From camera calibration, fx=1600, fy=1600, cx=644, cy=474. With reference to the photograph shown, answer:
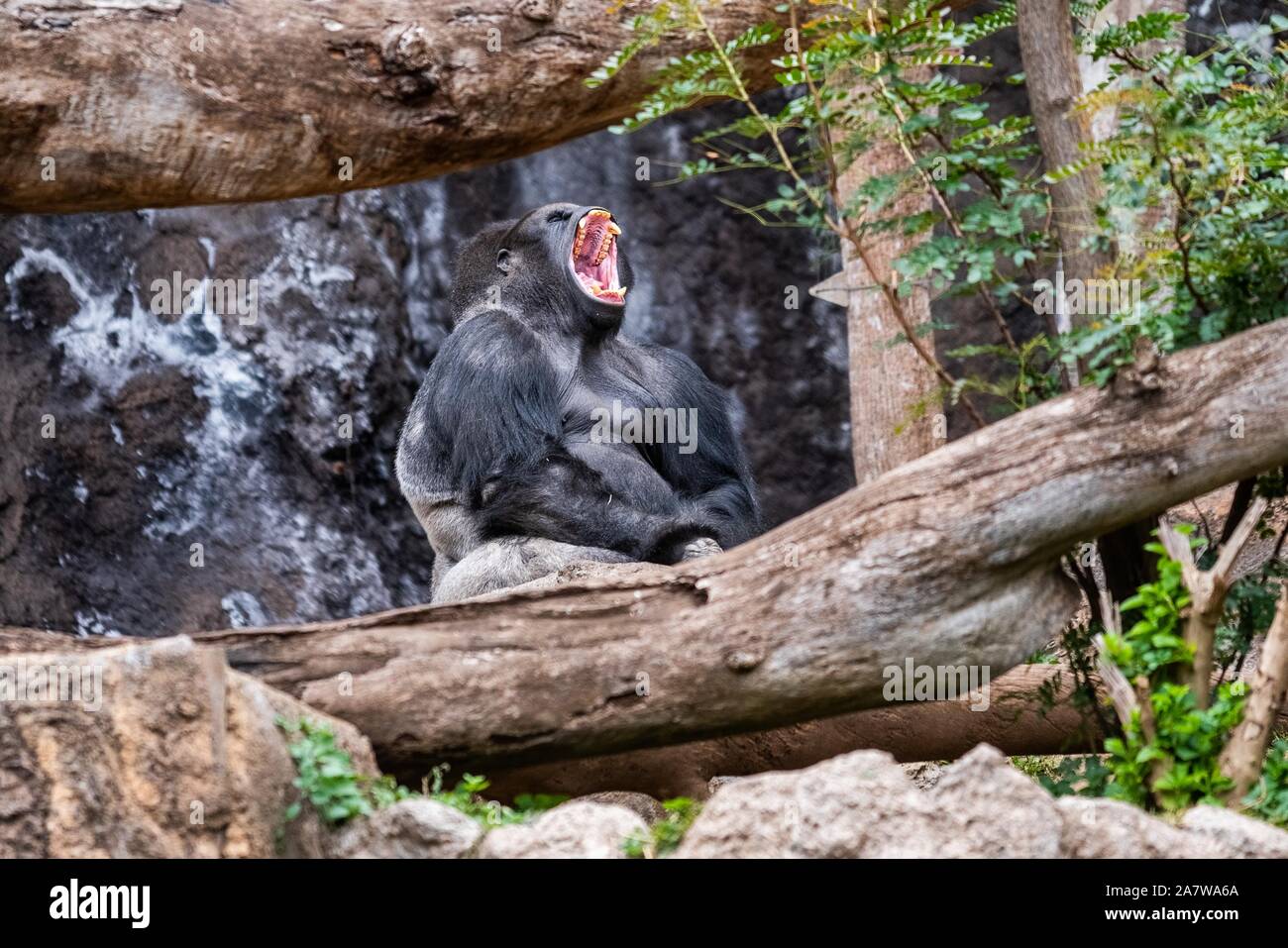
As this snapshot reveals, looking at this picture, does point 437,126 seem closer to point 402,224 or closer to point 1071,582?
point 1071,582

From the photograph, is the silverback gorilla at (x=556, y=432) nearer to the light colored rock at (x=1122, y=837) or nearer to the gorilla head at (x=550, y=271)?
the gorilla head at (x=550, y=271)

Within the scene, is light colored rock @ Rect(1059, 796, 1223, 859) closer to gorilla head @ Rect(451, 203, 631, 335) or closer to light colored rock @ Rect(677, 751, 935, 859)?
light colored rock @ Rect(677, 751, 935, 859)

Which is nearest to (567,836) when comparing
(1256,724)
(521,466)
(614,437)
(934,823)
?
(934,823)

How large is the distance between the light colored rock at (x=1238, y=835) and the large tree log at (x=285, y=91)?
3.77 m

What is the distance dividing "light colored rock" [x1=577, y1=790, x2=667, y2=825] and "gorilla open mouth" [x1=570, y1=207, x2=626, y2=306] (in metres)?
1.93

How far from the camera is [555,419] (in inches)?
232

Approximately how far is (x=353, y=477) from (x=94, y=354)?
1509 mm

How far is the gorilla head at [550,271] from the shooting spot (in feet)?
20.2

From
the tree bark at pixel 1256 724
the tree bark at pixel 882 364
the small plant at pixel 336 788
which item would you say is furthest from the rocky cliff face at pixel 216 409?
the tree bark at pixel 1256 724

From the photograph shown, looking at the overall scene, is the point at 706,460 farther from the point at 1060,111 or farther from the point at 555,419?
the point at 1060,111

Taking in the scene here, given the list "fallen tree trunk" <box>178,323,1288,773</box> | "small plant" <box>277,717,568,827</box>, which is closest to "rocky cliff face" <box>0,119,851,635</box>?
"fallen tree trunk" <box>178,323,1288,773</box>

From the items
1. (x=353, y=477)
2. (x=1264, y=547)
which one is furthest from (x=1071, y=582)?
(x=353, y=477)

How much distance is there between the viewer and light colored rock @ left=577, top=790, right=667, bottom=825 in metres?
5.22
